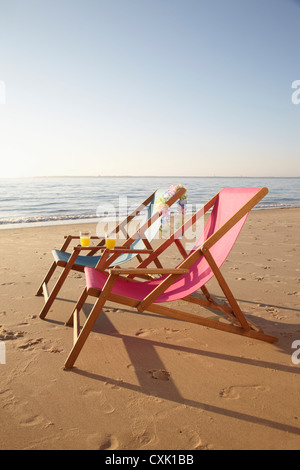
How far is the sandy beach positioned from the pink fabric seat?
1.29ft

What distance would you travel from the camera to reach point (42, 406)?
2.09 m

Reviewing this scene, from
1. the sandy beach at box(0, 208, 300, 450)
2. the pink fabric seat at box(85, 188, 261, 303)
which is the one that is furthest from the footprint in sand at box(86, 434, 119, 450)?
the pink fabric seat at box(85, 188, 261, 303)

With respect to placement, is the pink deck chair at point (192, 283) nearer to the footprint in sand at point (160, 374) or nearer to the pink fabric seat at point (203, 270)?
the pink fabric seat at point (203, 270)

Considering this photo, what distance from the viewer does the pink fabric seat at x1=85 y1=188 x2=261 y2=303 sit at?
9.05 feet

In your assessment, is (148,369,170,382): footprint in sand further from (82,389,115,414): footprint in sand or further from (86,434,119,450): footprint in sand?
(86,434,119,450): footprint in sand

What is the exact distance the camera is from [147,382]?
236 cm

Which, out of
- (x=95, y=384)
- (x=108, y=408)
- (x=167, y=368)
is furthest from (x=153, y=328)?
(x=108, y=408)

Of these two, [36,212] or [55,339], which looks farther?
[36,212]

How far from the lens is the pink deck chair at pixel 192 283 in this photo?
2486 mm

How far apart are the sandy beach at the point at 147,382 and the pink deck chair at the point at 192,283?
207mm

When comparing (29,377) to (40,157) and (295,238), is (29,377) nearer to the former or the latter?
(295,238)

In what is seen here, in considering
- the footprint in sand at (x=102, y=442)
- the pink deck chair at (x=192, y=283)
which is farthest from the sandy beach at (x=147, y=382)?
the pink deck chair at (x=192, y=283)

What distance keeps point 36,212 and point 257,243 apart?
11.0m

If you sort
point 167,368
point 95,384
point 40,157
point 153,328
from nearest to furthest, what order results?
point 95,384 < point 167,368 < point 153,328 < point 40,157
